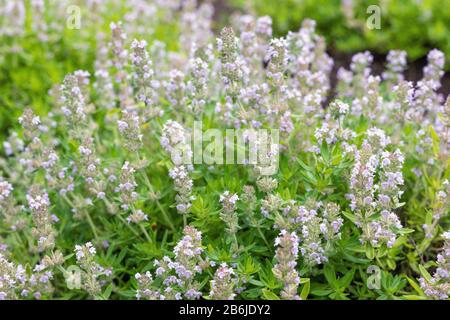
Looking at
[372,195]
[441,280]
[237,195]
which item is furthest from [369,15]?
[441,280]

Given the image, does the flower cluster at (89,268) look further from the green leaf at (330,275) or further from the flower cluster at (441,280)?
the flower cluster at (441,280)

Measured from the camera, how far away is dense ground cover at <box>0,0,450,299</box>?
3129 millimetres

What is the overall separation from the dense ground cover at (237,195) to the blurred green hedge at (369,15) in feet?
7.85

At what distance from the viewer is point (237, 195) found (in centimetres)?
355

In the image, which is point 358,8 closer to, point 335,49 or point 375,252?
point 335,49

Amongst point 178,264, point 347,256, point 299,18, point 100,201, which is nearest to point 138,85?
point 100,201

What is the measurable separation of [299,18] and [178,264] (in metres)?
4.97

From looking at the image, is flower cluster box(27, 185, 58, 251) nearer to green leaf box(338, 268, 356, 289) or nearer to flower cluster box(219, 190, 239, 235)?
flower cluster box(219, 190, 239, 235)

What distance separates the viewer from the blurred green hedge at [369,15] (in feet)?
22.2

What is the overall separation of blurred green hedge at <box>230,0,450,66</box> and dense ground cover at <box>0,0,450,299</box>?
239 cm

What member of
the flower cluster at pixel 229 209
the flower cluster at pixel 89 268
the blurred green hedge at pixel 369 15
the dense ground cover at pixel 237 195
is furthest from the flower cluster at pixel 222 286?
the blurred green hedge at pixel 369 15

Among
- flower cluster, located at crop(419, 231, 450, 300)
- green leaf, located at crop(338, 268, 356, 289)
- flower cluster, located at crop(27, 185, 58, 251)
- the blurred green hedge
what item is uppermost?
the blurred green hedge

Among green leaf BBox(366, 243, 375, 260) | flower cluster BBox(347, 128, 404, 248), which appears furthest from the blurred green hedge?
green leaf BBox(366, 243, 375, 260)

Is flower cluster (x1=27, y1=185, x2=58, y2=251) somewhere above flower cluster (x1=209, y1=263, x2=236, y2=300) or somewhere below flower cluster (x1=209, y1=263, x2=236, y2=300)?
above
